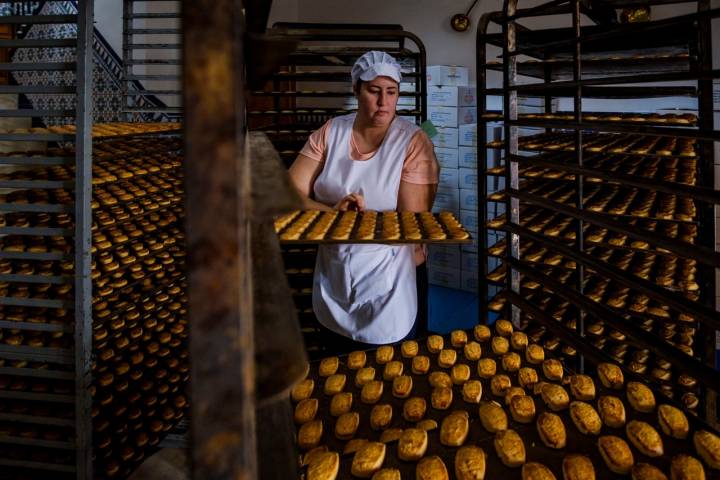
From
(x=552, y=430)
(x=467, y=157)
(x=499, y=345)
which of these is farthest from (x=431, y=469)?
(x=467, y=157)

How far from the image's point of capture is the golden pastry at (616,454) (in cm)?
100

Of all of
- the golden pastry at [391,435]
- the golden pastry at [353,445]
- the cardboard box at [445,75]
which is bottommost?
the golden pastry at [353,445]

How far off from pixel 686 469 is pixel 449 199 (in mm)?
4264

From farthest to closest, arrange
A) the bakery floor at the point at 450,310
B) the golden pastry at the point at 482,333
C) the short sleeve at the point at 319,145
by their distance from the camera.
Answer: the bakery floor at the point at 450,310, the short sleeve at the point at 319,145, the golden pastry at the point at 482,333

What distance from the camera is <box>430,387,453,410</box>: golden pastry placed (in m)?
1.25

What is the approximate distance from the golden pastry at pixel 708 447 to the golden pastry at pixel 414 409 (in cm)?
54

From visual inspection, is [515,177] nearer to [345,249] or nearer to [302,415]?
[345,249]

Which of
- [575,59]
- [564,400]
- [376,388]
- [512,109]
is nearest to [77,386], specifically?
[376,388]

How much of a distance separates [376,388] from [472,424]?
250 mm

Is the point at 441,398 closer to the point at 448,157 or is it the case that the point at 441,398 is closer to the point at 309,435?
the point at 309,435

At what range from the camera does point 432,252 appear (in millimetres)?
5379

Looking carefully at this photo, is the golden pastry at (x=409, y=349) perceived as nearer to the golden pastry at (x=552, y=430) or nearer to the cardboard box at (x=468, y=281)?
the golden pastry at (x=552, y=430)

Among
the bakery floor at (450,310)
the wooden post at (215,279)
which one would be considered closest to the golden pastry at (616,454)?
the wooden post at (215,279)

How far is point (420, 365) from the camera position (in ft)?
4.75
